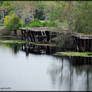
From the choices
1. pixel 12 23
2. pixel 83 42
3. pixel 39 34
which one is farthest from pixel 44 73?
pixel 12 23

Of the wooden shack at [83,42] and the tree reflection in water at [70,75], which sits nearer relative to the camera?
the tree reflection in water at [70,75]

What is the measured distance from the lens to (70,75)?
2480 cm

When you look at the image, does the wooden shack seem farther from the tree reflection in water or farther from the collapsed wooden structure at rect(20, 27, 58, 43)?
the collapsed wooden structure at rect(20, 27, 58, 43)

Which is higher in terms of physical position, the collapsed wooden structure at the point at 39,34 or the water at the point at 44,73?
the water at the point at 44,73

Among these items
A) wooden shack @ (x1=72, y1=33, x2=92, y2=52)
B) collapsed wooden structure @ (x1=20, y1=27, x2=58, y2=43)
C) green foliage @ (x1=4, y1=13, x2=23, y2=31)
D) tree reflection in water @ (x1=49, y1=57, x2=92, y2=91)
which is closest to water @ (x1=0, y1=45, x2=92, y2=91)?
tree reflection in water @ (x1=49, y1=57, x2=92, y2=91)

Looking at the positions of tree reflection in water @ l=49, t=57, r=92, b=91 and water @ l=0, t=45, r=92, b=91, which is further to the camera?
tree reflection in water @ l=49, t=57, r=92, b=91

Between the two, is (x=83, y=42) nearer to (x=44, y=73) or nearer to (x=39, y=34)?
(x=39, y=34)

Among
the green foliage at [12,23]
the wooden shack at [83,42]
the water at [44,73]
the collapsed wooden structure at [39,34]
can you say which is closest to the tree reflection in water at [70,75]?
the water at [44,73]

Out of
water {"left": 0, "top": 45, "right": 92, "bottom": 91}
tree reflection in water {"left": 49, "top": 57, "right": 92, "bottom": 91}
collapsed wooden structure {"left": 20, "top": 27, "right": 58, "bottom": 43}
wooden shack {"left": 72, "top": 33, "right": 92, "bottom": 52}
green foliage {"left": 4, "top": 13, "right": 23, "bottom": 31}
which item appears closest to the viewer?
water {"left": 0, "top": 45, "right": 92, "bottom": 91}

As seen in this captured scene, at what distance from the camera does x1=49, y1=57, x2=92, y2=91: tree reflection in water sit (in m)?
21.5

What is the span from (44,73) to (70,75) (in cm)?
236

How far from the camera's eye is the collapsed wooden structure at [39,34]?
158 ft

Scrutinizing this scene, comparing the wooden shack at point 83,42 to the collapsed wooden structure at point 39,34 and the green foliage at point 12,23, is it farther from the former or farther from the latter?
the green foliage at point 12,23

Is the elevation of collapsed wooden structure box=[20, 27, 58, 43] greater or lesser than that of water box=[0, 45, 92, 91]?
lesser
